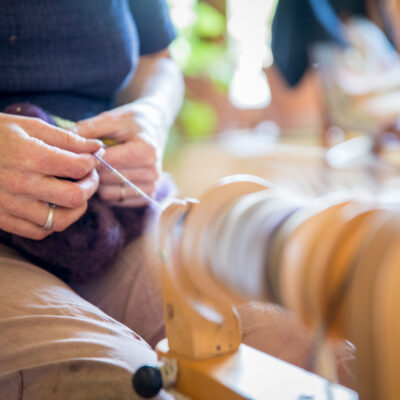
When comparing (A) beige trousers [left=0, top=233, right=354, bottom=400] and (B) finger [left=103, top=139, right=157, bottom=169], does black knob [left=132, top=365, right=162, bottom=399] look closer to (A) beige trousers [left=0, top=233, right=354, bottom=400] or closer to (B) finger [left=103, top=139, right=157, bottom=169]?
(A) beige trousers [left=0, top=233, right=354, bottom=400]

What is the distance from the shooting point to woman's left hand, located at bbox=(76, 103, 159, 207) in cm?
72

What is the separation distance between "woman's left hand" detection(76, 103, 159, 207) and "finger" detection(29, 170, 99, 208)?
9cm

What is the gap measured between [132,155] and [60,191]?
134 mm

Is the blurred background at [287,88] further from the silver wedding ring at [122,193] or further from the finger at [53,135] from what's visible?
the finger at [53,135]

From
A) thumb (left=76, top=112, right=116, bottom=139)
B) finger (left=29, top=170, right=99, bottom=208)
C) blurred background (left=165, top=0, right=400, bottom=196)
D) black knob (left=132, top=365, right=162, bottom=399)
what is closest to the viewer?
black knob (left=132, top=365, right=162, bottom=399)

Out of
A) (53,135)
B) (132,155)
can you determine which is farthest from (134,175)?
(53,135)

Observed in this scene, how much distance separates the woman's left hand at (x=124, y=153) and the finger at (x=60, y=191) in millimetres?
88

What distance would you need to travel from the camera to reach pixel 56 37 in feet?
2.60

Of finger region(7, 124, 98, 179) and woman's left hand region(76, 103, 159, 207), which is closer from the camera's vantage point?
finger region(7, 124, 98, 179)

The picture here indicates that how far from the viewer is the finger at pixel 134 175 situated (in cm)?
73

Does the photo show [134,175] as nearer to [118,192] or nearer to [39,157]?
[118,192]

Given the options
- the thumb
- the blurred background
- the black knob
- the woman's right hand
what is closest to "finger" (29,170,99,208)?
the woman's right hand

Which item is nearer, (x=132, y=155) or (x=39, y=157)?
(x=39, y=157)

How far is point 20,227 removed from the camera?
0.64 meters
